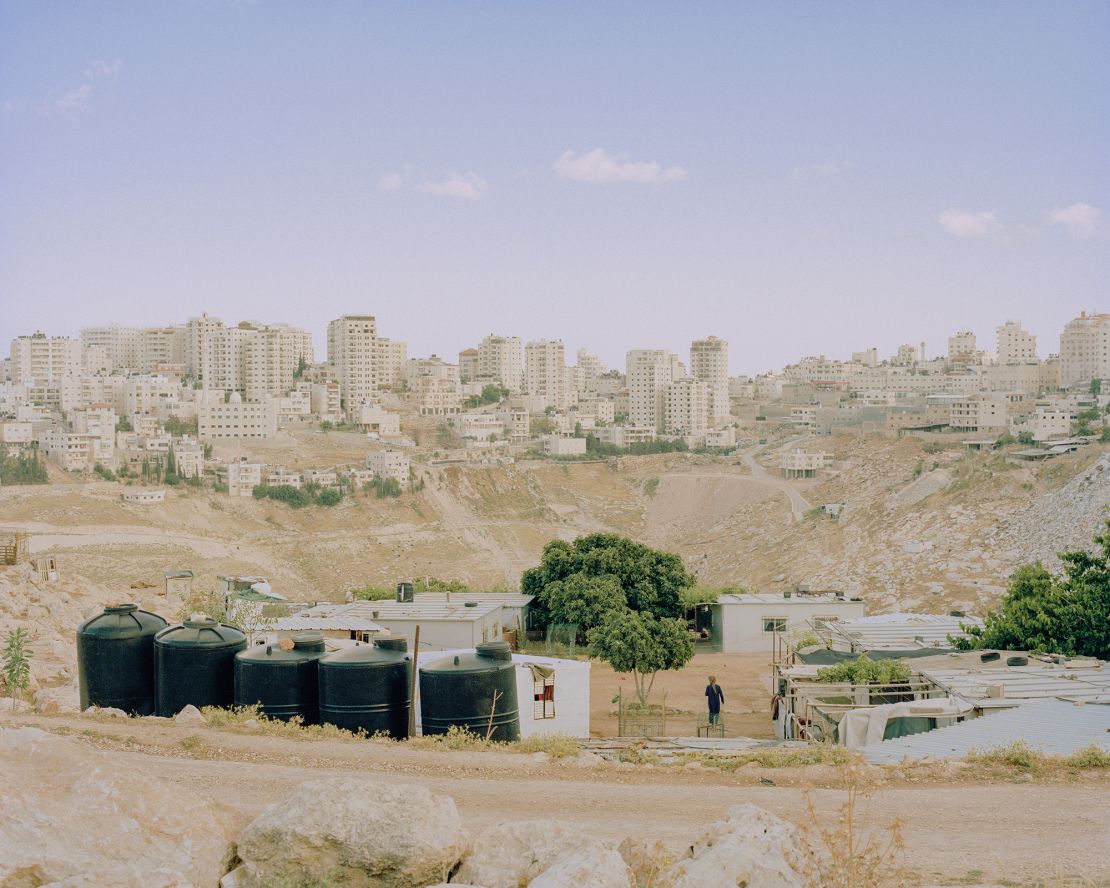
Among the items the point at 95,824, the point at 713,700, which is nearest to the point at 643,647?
the point at 713,700

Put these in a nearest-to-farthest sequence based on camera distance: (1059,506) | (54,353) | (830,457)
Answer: (1059,506)
(830,457)
(54,353)

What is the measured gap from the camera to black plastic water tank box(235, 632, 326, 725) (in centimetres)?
1192

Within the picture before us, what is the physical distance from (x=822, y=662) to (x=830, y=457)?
2302 inches

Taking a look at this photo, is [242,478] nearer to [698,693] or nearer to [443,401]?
[443,401]

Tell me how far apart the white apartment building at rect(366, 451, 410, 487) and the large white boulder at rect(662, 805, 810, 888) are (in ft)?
223

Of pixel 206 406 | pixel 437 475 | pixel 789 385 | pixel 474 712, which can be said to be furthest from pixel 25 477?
pixel 789 385

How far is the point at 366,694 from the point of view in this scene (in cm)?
1175

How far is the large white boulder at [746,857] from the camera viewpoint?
5449 millimetres

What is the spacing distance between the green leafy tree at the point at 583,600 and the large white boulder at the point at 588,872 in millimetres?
19467

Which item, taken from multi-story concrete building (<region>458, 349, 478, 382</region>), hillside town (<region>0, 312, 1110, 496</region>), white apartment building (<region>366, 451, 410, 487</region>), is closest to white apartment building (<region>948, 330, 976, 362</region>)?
hillside town (<region>0, 312, 1110, 496</region>)

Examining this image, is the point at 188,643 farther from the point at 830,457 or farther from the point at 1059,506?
the point at 830,457

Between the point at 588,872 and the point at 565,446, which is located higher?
the point at 565,446

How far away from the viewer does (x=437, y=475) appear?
7650cm

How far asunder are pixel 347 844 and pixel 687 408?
101 metres
